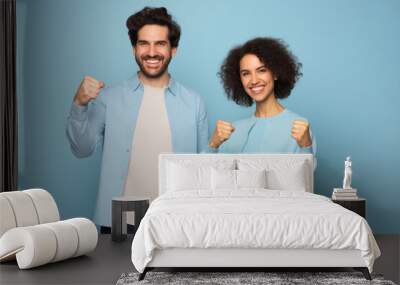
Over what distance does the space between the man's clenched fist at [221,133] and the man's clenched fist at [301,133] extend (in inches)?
26.6

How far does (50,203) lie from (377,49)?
151 inches

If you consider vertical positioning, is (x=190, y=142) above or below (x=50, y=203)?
above

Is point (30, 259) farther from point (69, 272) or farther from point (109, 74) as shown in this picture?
point (109, 74)

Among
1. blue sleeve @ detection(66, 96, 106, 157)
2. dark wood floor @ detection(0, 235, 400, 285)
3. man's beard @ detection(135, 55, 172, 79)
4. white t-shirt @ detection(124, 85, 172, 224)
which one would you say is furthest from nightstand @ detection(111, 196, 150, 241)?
man's beard @ detection(135, 55, 172, 79)

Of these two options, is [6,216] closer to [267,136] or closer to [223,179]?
[223,179]

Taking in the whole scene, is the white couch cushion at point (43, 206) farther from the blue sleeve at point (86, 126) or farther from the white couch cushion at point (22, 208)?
the blue sleeve at point (86, 126)

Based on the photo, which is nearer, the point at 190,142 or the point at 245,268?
the point at 245,268

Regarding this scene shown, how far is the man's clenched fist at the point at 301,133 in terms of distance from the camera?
7098 mm

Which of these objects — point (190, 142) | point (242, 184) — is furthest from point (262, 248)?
point (190, 142)

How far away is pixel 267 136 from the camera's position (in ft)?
23.3

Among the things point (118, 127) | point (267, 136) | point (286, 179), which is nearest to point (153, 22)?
point (118, 127)

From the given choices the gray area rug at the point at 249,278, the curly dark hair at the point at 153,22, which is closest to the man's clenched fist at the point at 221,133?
the curly dark hair at the point at 153,22

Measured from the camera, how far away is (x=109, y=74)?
721cm

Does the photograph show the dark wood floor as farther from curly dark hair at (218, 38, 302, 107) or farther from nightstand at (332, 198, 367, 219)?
curly dark hair at (218, 38, 302, 107)
